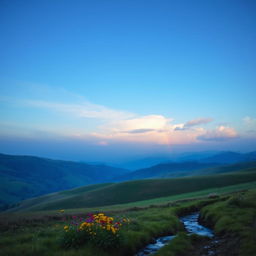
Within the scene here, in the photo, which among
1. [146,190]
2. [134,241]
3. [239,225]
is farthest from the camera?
[146,190]

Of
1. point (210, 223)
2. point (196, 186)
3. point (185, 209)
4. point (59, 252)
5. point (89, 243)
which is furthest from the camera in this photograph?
point (196, 186)

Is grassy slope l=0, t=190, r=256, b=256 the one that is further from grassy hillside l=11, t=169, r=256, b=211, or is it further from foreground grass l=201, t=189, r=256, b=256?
grassy hillside l=11, t=169, r=256, b=211

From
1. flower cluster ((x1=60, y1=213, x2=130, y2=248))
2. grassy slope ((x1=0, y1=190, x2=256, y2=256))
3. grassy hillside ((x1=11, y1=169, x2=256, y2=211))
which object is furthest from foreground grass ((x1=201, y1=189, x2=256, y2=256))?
grassy hillside ((x1=11, y1=169, x2=256, y2=211))

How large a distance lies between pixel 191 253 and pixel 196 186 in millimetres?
106105

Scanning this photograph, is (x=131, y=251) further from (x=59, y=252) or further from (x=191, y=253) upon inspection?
(x=59, y=252)

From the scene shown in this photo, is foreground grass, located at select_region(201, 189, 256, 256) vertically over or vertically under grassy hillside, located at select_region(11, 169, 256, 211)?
over

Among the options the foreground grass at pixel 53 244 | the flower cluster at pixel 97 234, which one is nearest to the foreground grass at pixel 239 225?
the foreground grass at pixel 53 244

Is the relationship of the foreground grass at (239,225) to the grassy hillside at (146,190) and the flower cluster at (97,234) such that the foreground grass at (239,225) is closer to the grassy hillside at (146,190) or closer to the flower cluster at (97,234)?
the flower cluster at (97,234)

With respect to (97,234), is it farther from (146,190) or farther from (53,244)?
(146,190)

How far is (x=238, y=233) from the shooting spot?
18062 mm

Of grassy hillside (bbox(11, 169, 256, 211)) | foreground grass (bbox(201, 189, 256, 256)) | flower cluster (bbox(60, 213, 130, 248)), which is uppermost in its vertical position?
flower cluster (bbox(60, 213, 130, 248))

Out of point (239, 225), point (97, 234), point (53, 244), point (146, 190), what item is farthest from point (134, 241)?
point (146, 190)

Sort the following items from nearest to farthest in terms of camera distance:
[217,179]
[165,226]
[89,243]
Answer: [89,243], [165,226], [217,179]

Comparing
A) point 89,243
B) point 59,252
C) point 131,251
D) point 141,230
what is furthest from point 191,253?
point 59,252
